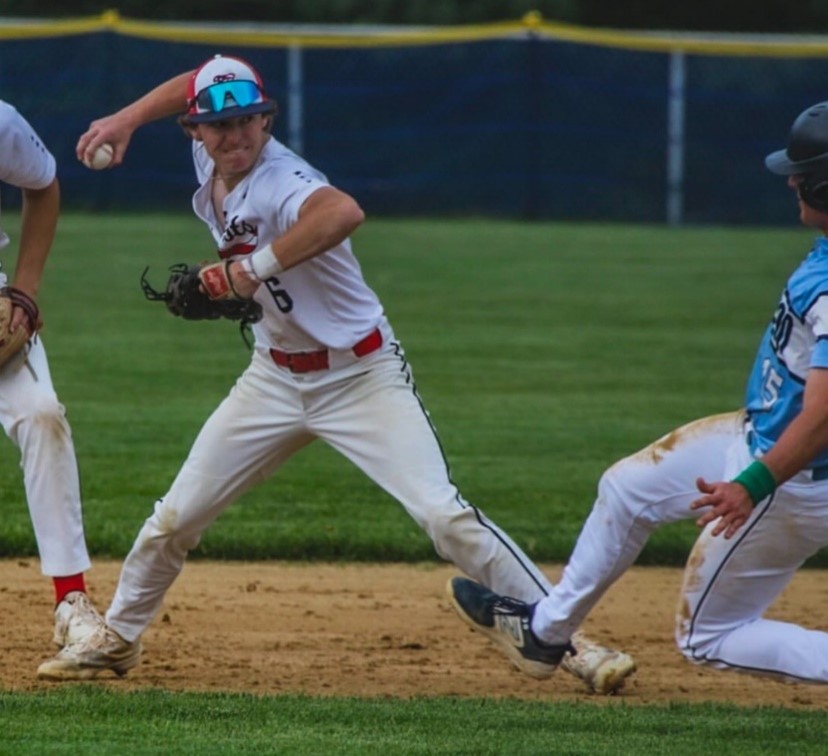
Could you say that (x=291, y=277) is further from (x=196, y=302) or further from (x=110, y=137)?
(x=110, y=137)

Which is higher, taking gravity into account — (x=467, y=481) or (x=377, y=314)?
(x=377, y=314)

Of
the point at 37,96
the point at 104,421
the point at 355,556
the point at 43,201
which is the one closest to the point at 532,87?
the point at 37,96

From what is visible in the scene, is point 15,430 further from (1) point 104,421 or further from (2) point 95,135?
(1) point 104,421

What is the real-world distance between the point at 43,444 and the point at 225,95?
131 centimetres

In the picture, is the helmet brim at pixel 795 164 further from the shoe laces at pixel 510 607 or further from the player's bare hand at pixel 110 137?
the player's bare hand at pixel 110 137

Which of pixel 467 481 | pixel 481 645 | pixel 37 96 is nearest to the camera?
pixel 481 645

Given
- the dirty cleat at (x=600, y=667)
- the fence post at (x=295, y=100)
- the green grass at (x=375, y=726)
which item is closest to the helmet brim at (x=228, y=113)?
the green grass at (x=375, y=726)

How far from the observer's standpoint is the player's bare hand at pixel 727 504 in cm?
508

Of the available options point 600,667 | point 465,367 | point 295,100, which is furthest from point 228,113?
point 295,100

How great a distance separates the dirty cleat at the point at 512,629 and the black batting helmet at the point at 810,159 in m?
1.66

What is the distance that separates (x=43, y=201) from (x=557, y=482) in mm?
4169

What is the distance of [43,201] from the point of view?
653cm

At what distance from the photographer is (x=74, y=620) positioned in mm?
6289

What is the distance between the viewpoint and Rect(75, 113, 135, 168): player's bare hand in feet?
20.3
